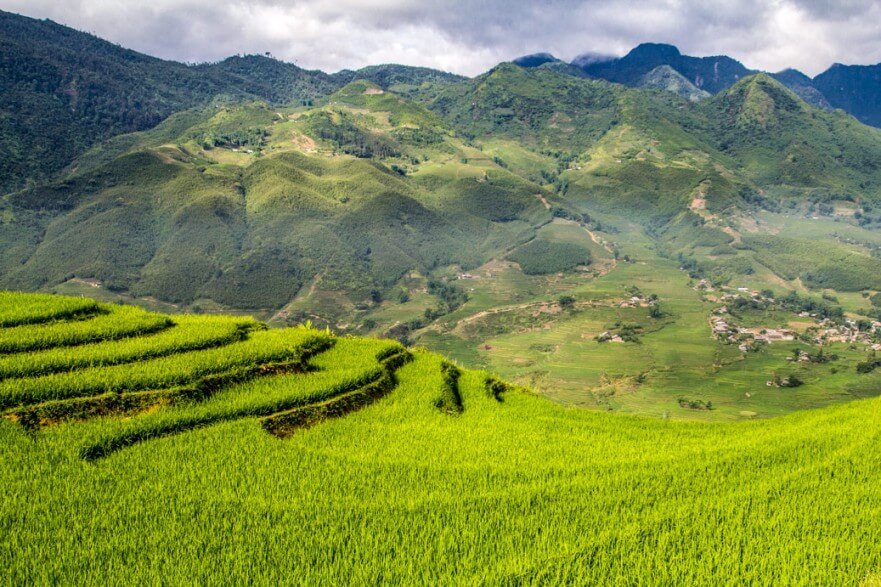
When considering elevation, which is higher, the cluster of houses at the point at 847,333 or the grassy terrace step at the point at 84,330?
the grassy terrace step at the point at 84,330

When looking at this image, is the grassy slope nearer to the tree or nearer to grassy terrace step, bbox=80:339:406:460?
grassy terrace step, bbox=80:339:406:460

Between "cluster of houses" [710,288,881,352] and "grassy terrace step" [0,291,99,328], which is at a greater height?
"grassy terrace step" [0,291,99,328]

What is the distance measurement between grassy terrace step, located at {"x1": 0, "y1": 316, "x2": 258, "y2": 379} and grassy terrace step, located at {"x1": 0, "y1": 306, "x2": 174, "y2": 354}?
13.7 inches

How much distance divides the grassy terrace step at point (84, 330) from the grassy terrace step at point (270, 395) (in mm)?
5216

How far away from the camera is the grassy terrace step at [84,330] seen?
1560 centimetres

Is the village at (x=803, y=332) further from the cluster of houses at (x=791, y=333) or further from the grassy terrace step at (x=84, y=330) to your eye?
the grassy terrace step at (x=84, y=330)

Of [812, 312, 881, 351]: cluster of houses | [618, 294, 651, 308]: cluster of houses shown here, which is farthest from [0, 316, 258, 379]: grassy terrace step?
[618, 294, 651, 308]: cluster of houses

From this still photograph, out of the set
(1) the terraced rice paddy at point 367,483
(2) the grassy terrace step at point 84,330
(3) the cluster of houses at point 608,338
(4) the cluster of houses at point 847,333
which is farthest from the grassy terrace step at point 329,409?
(4) the cluster of houses at point 847,333

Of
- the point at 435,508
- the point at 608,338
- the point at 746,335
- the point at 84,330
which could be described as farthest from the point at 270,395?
the point at 746,335

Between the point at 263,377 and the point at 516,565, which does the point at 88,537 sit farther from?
the point at 263,377

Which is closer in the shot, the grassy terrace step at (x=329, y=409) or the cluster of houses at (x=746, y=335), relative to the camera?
the grassy terrace step at (x=329, y=409)

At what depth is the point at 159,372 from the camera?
49.4 feet

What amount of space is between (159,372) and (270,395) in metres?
3.16

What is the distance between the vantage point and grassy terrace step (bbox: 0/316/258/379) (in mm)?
14297
